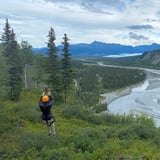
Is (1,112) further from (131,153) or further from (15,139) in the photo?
(131,153)

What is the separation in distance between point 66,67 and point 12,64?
26.2 ft

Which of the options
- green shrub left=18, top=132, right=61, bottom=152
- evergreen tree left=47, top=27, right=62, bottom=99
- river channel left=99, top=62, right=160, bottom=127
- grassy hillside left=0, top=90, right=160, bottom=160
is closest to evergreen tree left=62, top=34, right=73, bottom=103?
evergreen tree left=47, top=27, right=62, bottom=99

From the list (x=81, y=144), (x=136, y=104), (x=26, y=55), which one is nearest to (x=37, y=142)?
(x=81, y=144)

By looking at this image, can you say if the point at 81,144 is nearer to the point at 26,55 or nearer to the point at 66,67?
the point at 66,67

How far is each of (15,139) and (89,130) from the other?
391cm

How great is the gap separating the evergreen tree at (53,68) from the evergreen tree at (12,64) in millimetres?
4101

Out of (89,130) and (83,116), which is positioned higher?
(89,130)

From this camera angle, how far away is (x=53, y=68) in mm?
49875

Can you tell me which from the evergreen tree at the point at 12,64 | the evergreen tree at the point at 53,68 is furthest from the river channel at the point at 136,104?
the evergreen tree at the point at 12,64

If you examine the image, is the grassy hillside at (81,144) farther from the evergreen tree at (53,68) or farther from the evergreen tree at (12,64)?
the evergreen tree at (53,68)

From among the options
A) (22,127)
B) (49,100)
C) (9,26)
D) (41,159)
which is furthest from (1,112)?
(9,26)

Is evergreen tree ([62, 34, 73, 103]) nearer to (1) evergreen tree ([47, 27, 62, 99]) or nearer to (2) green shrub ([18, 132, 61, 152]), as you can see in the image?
(1) evergreen tree ([47, 27, 62, 99])

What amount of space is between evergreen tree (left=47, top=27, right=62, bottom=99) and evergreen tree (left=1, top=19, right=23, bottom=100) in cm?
410

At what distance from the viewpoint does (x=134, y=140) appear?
18016 mm
